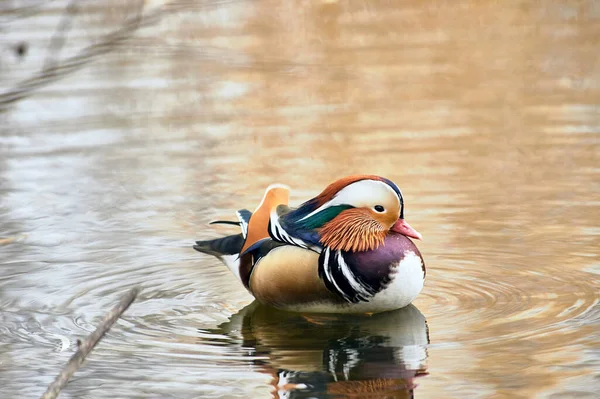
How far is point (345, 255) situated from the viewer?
6.15m

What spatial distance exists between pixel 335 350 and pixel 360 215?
86 centimetres

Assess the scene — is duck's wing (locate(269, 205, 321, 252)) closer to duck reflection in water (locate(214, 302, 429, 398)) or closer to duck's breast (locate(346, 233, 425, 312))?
duck's breast (locate(346, 233, 425, 312))

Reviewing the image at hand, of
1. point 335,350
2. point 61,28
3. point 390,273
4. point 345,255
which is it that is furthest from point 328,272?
point 61,28

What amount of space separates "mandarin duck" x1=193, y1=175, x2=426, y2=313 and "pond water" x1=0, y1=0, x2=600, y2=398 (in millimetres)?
130

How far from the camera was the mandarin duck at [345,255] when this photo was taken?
6082 mm

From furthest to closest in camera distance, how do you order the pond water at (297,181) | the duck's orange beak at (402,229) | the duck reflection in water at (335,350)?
the duck's orange beak at (402,229) → the pond water at (297,181) → the duck reflection in water at (335,350)

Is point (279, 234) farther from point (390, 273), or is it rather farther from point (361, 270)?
point (390, 273)

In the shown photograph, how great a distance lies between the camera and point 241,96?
38.9 feet

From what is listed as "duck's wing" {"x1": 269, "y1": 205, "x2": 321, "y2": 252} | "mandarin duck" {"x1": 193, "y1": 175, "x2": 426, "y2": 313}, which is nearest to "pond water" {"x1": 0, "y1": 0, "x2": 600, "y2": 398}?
"mandarin duck" {"x1": 193, "y1": 175, "x2": 426, "y2": 313}

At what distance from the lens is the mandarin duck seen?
6.08 metres

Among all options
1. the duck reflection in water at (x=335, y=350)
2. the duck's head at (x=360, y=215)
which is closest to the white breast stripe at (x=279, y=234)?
the duck's head at (x=360, y=215)

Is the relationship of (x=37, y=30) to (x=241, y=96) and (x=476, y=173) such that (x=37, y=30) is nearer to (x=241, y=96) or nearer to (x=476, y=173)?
(x=241, y=96)

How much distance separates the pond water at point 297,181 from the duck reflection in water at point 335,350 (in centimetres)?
2

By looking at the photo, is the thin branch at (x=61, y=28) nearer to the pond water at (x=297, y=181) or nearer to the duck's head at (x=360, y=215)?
the pond water at (x=297, y=181)
